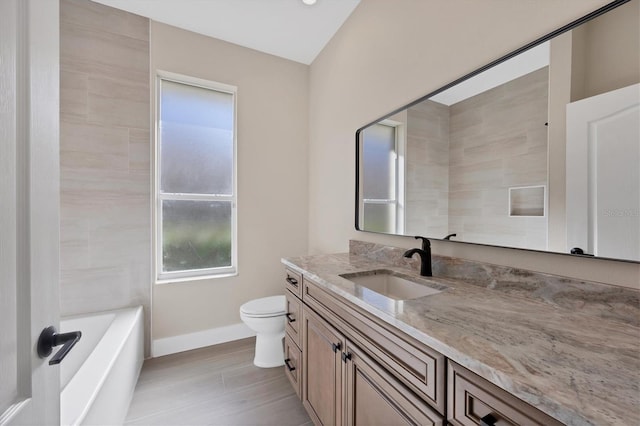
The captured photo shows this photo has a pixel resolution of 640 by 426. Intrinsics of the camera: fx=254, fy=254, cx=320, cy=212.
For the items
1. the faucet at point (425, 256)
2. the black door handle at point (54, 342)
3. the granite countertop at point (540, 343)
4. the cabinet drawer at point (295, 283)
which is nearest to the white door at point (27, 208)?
the black door handle at point (54, 342)

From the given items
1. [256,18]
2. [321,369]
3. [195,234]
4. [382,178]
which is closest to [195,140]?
[195,234]

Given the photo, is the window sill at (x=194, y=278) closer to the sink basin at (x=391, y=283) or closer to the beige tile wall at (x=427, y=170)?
the sink basin at (x=391, y=283)

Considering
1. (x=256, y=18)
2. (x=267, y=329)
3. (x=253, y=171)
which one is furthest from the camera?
(x=253, y=171)

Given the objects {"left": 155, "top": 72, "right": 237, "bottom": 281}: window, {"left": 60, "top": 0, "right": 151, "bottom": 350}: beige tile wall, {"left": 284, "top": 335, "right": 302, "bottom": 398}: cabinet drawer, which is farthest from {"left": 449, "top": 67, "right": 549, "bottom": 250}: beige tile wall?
{"left": 60, "top": 0, "right": 151, "bottom": 350}: beige tile wall

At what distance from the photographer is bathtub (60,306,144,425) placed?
1062 millimetres

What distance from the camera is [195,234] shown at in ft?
7.82

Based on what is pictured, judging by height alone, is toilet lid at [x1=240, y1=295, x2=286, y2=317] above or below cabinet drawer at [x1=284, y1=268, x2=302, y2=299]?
below

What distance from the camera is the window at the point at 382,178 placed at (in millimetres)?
1658

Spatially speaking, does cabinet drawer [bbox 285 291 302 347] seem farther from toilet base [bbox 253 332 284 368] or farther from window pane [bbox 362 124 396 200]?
window pane [bbox 362 124 396 200]

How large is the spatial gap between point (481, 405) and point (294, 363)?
1.27 metres

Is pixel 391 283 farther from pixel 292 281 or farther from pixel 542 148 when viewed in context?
pixel 542 148

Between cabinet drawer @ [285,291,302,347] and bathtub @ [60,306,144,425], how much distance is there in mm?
946

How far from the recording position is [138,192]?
2.13 meters

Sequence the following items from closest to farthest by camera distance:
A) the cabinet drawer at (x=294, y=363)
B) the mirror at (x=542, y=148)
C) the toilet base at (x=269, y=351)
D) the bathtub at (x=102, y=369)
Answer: the mirror at (x=542, y=148) → the bathtub at (x=102, y=369) → the cabinet drawer at (x=294, y=363) → the toilet base at (x=269, y=351)
